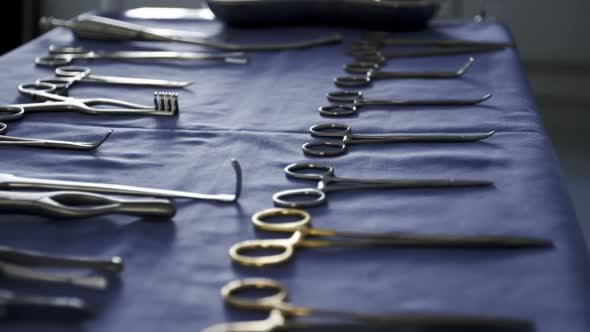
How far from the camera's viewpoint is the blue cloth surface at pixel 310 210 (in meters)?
0.57

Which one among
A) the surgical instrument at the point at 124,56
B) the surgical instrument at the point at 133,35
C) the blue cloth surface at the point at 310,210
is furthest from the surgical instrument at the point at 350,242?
the surgical instrument at the point at 133,35

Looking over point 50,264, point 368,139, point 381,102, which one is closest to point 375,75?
point 381,102

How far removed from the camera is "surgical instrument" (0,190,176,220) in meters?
0.69

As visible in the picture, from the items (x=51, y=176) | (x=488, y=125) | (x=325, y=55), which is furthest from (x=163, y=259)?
(x=325, y=55)

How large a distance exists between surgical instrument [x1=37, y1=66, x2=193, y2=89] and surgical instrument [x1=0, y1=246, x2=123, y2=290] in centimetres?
56

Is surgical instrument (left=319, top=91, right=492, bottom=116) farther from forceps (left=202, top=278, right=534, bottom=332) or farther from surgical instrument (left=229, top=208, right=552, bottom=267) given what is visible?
forceps (left=202, top=278, right=534, bottom=332)

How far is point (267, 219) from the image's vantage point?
708 millimetres

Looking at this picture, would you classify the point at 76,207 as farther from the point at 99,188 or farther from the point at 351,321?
the point at 351,321

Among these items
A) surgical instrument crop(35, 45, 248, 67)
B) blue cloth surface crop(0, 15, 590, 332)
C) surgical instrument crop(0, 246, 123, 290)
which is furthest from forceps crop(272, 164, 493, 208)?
surgical instrument crop(35, 45, 248, 67)

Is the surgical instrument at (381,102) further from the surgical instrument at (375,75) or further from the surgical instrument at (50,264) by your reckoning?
the surgical instrument at (50,264)

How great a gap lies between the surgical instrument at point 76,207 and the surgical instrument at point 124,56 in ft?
2.01

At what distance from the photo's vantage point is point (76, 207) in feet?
2.32

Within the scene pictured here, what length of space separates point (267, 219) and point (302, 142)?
23 cm

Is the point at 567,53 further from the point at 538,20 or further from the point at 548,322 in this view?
the point at 548,322
